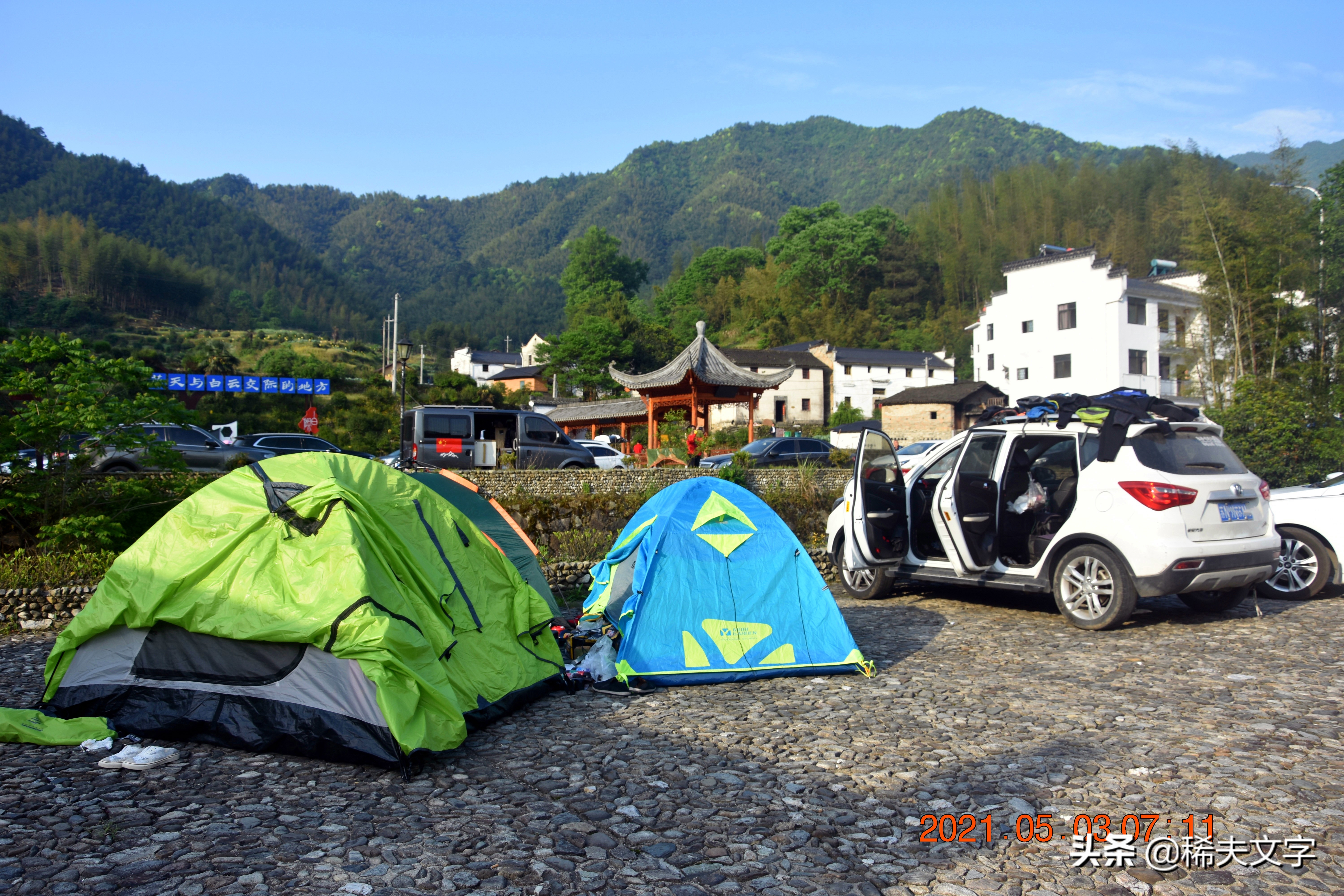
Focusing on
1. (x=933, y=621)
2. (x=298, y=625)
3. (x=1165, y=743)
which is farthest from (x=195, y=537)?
(x=933, y=621)

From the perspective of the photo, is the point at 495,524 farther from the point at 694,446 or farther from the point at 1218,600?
the point at 694,446

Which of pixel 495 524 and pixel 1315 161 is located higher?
pixel 1315 161

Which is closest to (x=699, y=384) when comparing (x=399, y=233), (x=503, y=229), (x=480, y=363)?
(x=480, y=363)

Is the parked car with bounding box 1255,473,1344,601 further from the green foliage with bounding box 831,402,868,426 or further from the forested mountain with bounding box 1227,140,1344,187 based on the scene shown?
the green foliage with bounding box 831,402,868,426

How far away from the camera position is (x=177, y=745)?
4539 mm

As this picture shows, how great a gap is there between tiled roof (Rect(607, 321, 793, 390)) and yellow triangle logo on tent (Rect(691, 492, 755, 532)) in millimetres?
19309

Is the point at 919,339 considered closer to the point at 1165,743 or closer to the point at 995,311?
the point at 995,311

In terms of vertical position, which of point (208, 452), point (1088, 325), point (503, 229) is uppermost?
point (503, 229)

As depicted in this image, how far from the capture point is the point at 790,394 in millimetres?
55938

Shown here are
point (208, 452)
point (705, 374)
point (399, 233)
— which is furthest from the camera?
point (399, 233)

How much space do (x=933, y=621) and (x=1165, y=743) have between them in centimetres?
347

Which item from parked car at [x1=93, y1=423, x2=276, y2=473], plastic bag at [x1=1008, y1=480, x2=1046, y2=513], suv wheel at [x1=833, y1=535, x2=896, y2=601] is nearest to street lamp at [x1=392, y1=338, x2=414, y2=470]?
parked car at [x1=93, y1=423, x2=276, y2=473]

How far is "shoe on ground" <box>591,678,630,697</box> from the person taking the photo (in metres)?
5.69

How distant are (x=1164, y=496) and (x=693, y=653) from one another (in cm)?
414
